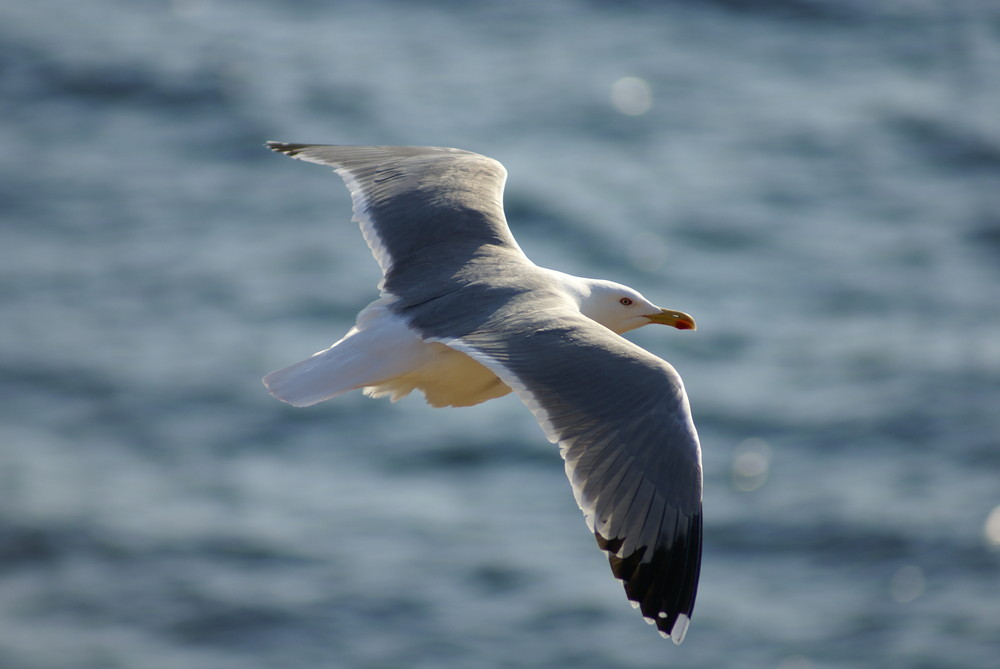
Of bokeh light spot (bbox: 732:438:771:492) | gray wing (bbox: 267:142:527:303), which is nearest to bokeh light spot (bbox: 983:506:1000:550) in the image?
bokeh light spot (bbox: 732:438:771:492)

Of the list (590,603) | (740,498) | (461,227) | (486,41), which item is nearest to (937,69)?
(486,41)

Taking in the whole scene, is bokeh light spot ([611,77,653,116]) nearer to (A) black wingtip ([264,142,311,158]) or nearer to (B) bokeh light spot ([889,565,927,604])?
(B) bokeh light spot ([889,565,927,604])

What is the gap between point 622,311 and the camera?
691 cm

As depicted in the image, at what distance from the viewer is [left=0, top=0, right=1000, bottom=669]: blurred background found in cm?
1528

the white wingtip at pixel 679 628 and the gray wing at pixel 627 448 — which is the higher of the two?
the gray wing at pixel 627 448

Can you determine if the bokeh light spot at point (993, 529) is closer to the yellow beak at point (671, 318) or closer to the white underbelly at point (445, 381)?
the yellow beak at point (671, 318)

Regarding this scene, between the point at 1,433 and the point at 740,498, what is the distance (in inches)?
343

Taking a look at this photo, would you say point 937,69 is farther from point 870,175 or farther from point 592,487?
point 592,487

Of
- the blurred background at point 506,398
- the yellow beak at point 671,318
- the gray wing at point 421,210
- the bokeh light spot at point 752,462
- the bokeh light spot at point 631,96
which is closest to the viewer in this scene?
the gray wing at point 421,210

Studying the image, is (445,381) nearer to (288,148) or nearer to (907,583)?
(288,148)

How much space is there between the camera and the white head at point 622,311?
6828 mm

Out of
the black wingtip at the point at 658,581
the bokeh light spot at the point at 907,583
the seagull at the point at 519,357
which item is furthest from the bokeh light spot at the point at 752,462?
the black wingtip at the point at 658,581

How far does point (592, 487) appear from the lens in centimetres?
521

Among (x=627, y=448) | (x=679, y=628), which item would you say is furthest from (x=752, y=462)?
(x=679, y=628)
